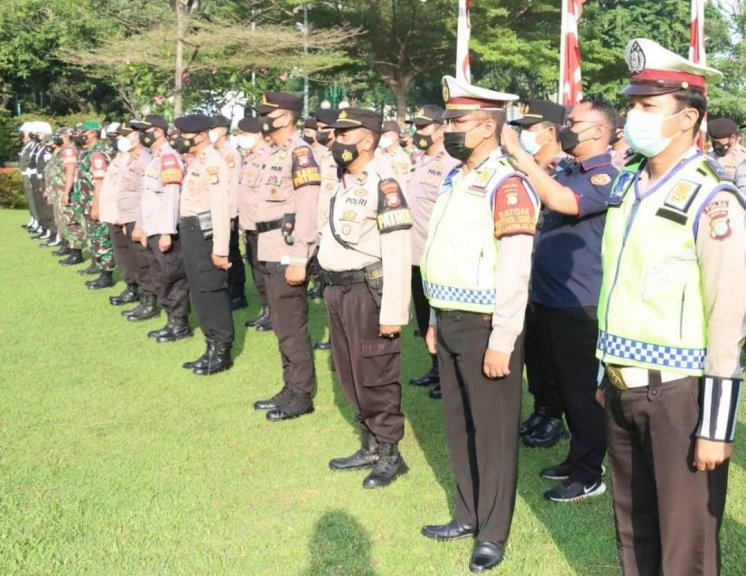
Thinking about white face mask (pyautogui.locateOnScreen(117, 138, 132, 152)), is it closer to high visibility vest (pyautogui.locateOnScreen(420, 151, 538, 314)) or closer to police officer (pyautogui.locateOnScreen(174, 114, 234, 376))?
police officer (pyautogui.locateOnScreen(174, 114, 234, 376))

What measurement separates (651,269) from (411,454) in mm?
2654

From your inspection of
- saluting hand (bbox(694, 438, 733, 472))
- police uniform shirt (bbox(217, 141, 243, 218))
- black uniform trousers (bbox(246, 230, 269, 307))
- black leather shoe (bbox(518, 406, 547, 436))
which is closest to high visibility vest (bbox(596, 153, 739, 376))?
saluting hand (bbox(694, 438, 733, 472))

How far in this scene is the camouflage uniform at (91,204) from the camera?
9.48m

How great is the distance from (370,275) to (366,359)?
18.1 inches

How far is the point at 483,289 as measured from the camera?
10.3ft

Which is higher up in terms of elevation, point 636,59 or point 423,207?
point 636,59

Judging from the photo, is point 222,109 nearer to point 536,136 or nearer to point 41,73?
point 41,73

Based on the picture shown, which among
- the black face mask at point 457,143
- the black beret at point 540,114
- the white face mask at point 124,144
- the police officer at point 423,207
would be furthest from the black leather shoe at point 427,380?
the white face mask at point 124,144

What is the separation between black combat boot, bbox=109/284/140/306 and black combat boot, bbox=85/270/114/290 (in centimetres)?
75

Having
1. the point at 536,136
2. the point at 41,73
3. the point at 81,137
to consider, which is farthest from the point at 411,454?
the point at 41,73

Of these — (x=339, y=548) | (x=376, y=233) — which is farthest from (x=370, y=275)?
(x=339, y=548)

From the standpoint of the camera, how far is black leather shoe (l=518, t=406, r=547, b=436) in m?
4.94

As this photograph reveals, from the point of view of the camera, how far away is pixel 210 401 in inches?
222

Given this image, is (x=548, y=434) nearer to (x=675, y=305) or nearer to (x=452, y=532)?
(x=452, y=532)
